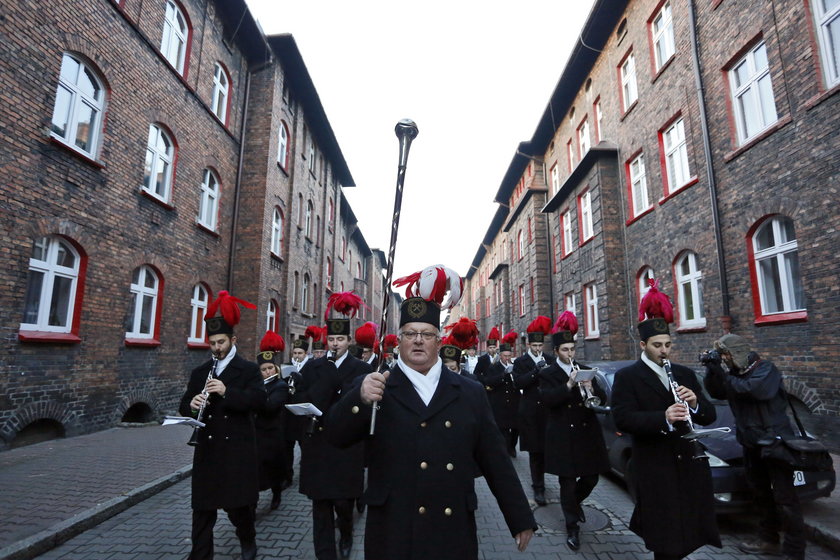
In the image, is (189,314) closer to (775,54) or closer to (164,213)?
(164,213)

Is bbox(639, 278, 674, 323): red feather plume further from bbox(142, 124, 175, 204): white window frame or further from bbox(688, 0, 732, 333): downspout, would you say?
bbox(142, 124, 175, 204): white window frame

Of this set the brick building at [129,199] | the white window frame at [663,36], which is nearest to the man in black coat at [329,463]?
the brick building at [129,199]

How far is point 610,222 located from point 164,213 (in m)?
13.2

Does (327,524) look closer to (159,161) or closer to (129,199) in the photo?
(129,199)

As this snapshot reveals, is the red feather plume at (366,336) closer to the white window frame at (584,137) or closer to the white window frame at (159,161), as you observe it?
the white window frame at (159,161)

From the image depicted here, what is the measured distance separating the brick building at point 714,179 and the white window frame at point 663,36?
5 centimetres

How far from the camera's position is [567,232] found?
21078 mm

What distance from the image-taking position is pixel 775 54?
29.7 ft

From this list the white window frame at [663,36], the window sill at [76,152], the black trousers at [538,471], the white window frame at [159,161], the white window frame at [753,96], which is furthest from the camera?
the white window frame at [663,36]

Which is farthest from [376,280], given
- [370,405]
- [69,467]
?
[370,405]

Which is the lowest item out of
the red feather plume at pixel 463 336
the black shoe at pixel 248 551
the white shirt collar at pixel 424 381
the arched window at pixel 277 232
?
the black shoe at pixel 248 551

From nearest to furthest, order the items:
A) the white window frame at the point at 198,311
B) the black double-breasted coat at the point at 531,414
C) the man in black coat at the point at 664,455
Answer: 1. the man in black coat at the point at 664,455
2. the black double-breasted coat at the point at 531,414
3. the white window frame at the point at 198,311

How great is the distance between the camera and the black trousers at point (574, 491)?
477 centimetres

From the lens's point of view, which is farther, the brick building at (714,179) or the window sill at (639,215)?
the window sill at (639,215)
